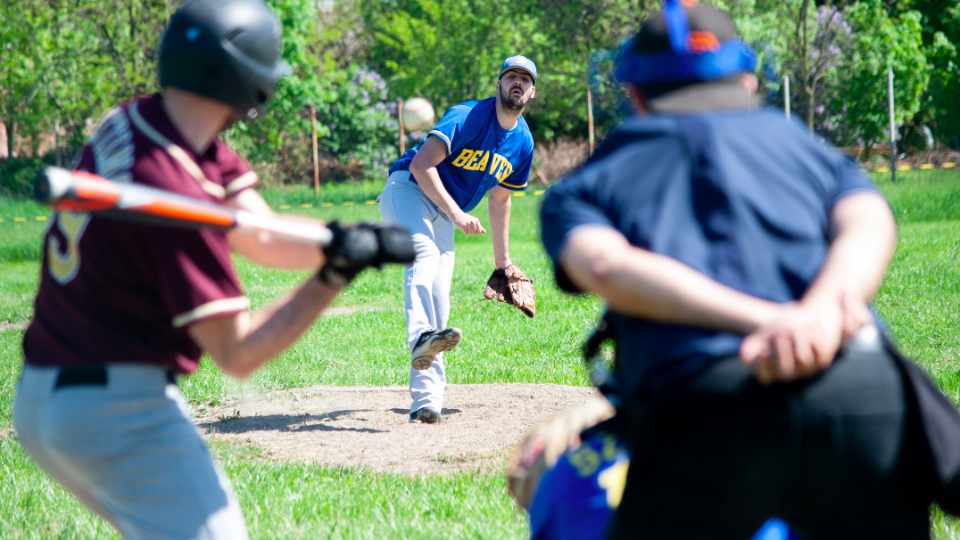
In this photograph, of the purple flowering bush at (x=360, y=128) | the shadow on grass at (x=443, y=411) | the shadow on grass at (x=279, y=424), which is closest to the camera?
the shadow on grass at (x=279, y=424)

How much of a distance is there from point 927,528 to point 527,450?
0.83m

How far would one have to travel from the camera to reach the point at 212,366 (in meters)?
7.26

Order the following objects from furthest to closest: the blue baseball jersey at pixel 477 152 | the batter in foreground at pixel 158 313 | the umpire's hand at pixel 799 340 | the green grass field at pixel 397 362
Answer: the blue baseball jersey at pixel 477 152 < the green grass field at pixel 397 362 < the batter in foreground at pixel 158 313 < the umpire's hand at pixel 799 340

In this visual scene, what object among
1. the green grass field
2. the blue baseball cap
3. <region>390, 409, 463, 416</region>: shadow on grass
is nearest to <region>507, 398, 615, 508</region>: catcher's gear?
the green grass field

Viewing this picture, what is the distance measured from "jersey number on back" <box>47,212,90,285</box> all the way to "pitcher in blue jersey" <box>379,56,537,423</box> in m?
3.33

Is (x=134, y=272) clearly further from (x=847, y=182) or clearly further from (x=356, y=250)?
(x=847, y=182)

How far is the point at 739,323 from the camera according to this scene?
5.23 ft

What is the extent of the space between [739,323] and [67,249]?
58.6 inches

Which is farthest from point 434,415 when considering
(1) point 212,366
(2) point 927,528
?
(2) point 927,528

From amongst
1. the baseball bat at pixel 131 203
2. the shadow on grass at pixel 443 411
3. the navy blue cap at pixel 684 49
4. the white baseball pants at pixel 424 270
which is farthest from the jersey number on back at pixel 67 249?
the shadow on grass at pixel 443 411

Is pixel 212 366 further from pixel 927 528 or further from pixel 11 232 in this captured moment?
pixel 11 232

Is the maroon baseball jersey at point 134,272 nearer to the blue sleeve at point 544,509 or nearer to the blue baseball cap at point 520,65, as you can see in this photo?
the blue sleeve at point 544,509

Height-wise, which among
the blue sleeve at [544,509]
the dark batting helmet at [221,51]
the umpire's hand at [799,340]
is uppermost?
the dark batting helmet at [221,51]

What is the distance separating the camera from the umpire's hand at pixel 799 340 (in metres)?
1.54
